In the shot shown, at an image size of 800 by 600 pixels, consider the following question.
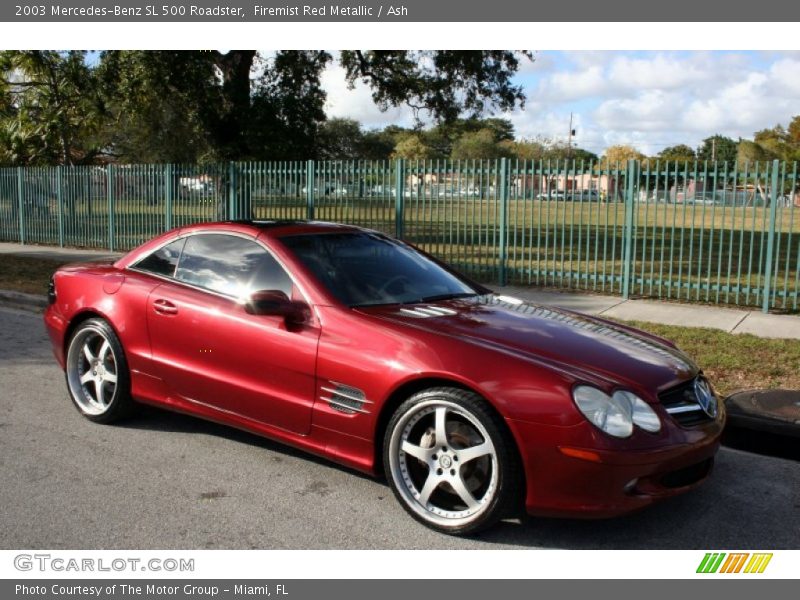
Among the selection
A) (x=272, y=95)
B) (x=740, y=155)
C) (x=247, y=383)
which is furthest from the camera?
(x=740, y=155)

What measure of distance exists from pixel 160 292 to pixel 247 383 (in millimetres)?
1046

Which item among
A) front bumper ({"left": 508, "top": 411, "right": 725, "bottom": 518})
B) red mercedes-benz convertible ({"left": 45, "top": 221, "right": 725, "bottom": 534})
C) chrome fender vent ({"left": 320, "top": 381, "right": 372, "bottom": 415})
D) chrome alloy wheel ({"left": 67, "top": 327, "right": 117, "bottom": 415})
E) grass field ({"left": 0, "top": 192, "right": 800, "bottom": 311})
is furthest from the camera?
grass field ({"left": 0, "top": 192, "right": 800, "bottom": 311})

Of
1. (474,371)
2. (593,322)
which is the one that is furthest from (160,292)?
(593,322)

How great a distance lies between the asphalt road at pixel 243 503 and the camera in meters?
3.96

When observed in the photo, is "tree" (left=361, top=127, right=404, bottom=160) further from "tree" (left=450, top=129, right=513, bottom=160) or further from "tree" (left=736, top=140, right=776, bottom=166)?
"tree" (left=736, top=140, right=776, bottom=166)

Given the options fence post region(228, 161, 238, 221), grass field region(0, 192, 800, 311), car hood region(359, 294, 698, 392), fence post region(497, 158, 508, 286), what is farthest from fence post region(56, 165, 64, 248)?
car hood region(359, 294, 698, 392)

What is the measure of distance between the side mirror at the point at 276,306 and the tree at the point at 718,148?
98.7 metres

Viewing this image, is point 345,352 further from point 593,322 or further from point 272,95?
point 272,95

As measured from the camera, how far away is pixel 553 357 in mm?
4043

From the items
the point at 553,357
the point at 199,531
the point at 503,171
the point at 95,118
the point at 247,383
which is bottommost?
the point at 199,531

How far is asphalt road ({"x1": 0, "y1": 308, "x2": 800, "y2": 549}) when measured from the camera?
3.96m

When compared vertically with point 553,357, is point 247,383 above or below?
below

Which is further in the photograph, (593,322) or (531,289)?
(531,289)

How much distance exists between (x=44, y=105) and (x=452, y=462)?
21342mm
